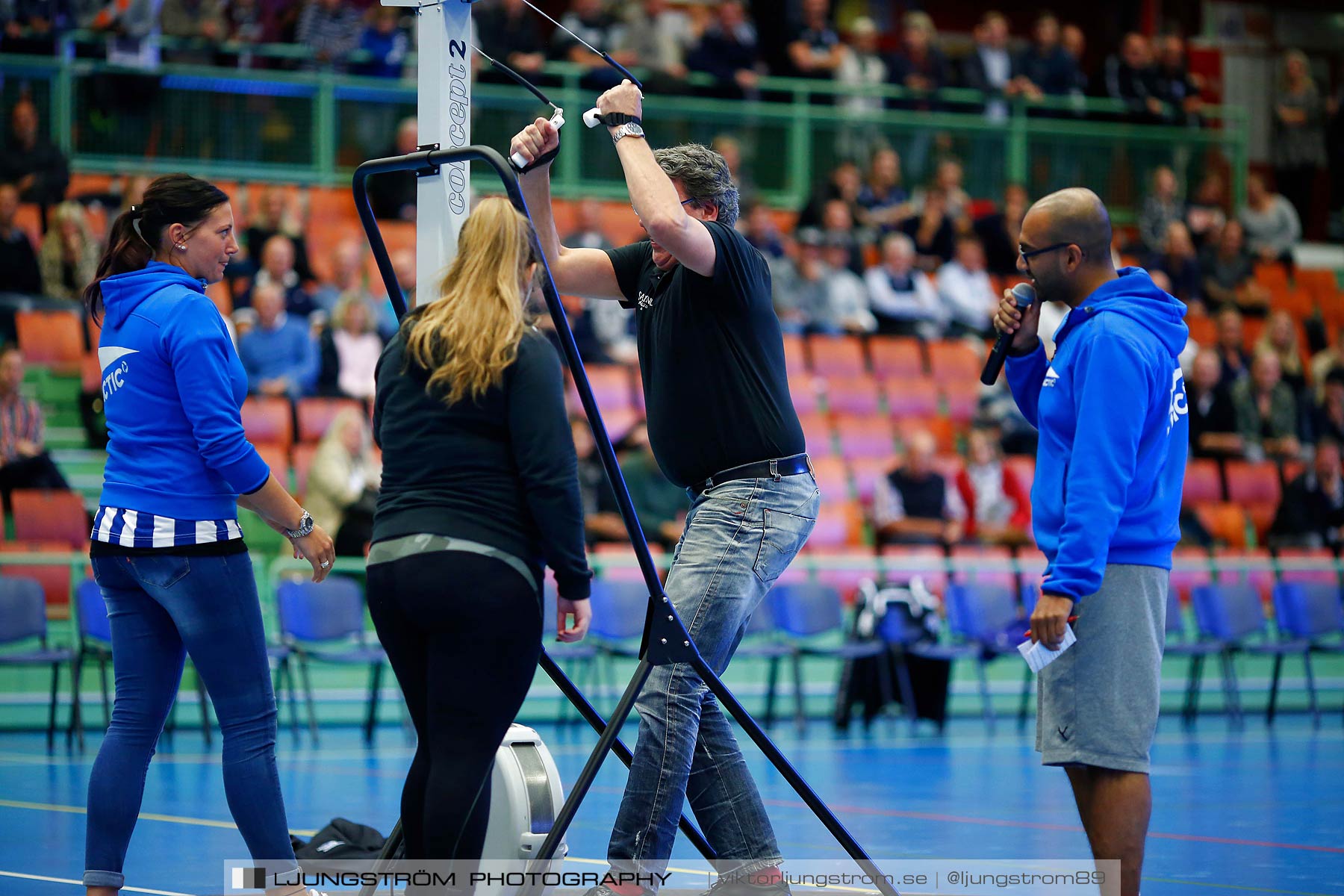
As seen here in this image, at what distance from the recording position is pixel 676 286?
13.7ft

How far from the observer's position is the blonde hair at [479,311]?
131 inches

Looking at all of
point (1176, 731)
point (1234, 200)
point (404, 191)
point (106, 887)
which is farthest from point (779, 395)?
point (1234, 200)

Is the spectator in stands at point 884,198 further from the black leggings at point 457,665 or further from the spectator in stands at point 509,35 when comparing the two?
the black leggings at point 457,665

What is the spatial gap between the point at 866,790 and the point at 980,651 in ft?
11.6

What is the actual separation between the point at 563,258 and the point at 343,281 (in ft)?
24.9

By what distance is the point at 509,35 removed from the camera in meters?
13.6

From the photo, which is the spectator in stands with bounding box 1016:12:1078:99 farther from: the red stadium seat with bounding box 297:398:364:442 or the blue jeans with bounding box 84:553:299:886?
the blue jeans with bounding box 84:553:299:886

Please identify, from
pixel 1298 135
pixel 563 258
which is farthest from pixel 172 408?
pixel 1298 135

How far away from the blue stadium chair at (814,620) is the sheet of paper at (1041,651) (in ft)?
21.2

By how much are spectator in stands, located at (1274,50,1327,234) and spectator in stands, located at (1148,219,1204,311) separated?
11.4 feet

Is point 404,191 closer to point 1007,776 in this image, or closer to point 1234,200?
point 1007,776

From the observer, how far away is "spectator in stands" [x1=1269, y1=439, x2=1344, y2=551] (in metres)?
12.5

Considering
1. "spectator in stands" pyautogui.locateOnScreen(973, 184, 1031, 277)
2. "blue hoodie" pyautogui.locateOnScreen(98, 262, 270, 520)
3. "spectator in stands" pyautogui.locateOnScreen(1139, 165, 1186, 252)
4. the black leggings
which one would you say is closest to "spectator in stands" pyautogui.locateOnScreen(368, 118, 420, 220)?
"spectator in stands" pyautogui.locateOnScreen(973, 184, 1031, 277)

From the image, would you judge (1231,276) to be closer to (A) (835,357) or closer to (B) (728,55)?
(A) (835,357)
